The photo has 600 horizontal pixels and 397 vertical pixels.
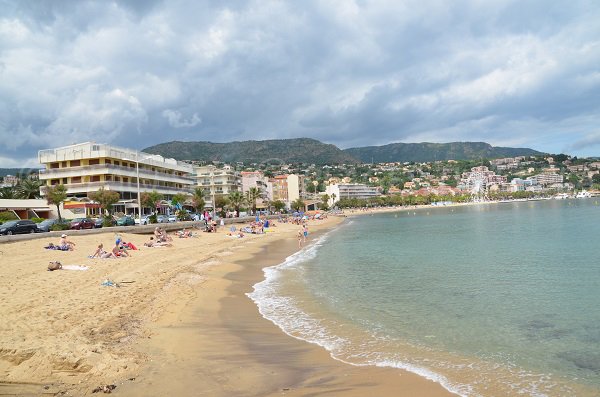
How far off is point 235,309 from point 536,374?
7975mm

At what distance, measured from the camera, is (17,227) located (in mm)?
32188

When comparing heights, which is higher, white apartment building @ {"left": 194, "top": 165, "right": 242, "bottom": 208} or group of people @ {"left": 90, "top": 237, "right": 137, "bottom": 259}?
white apartment building @ {"left": 194, "top": 165, "right": 242, "bottom": 208}

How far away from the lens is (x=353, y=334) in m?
10.4

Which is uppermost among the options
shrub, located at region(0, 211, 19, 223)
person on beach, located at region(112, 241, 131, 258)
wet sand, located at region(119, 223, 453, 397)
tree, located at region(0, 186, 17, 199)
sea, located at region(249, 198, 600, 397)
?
tree, located at region(0, 186, 17, 199)

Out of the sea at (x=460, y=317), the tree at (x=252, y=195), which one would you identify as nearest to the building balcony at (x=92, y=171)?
the tree at (x=252, y=195)

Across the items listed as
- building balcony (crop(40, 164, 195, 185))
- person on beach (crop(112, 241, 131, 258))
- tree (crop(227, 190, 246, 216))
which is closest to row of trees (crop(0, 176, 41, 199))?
building balcony (crop(40, 164, 195, 185))

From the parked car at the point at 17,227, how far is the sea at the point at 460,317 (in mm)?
21036

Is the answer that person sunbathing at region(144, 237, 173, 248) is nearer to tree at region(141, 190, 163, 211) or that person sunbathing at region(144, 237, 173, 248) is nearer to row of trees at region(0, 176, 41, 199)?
tree at region(141, 190, 163, 211)

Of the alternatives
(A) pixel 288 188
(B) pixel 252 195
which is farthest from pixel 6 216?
(A) pixel 288 188

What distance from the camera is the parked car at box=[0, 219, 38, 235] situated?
1240 inches

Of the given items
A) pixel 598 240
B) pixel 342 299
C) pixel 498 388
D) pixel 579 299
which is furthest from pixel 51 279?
pixel 598 240

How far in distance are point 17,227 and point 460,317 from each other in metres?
31.9

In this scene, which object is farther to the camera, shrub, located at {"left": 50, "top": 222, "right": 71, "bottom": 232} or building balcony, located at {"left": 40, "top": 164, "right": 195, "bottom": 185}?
building balcony, located at {"left": 40, "top": 164, "right": 195, "bottom": 185}

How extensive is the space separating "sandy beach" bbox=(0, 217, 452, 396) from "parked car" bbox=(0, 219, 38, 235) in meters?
18.0
